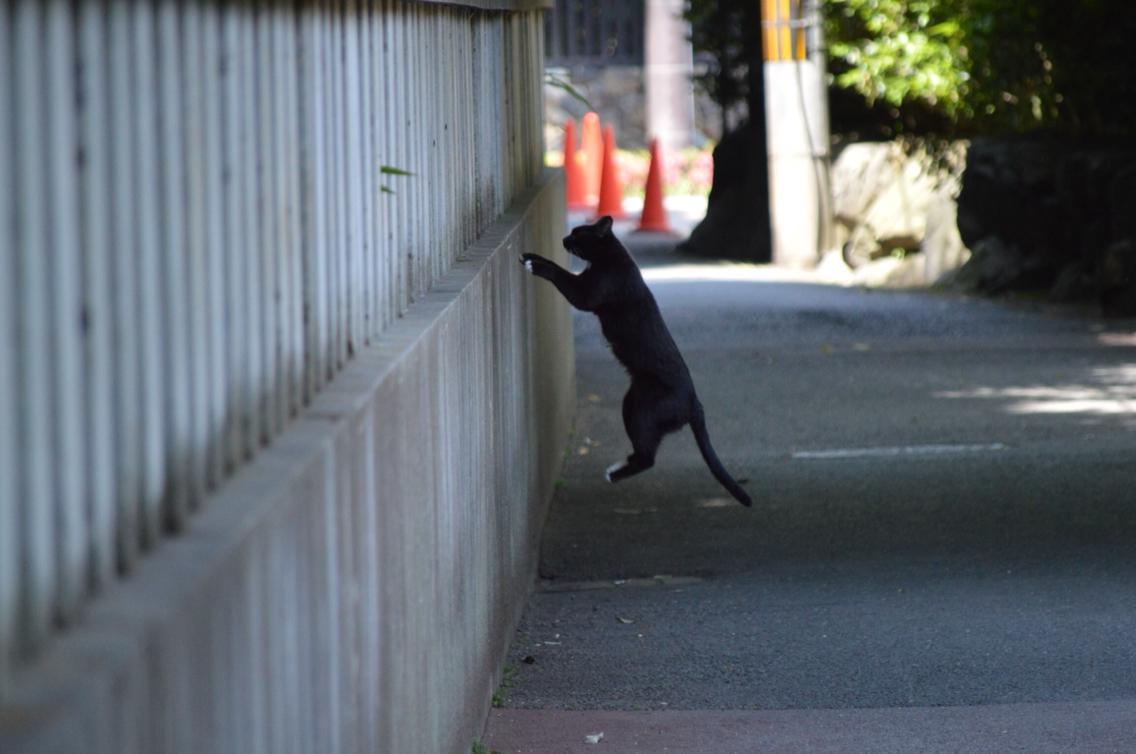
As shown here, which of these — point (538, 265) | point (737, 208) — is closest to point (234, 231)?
point (538, 265)

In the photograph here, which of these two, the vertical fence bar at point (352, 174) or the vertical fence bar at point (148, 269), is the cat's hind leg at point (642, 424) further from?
the vertical fence bar at point (148, 269)

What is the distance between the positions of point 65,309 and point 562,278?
4665 mm

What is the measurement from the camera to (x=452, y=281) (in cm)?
445

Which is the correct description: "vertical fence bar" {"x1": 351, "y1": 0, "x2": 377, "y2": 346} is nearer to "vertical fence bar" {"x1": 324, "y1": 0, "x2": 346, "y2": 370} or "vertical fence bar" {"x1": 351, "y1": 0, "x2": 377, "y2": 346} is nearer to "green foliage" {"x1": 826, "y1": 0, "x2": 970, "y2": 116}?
"vertical fence bar" {"x1": 324, "y1": 0, "x2": 346, "y2": 370}

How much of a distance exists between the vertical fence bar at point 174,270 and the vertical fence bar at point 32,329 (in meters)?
0.35

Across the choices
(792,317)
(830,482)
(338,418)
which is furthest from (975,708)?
(792,317)

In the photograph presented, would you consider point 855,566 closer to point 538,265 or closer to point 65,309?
point 538,265

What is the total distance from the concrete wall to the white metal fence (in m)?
0.06

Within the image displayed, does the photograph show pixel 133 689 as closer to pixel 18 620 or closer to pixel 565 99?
pixel 18 620

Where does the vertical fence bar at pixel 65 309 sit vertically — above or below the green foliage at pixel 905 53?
below

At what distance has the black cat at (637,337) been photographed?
6570 mm

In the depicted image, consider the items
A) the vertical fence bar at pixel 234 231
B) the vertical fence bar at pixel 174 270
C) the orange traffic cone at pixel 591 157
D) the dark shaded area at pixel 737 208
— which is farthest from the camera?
the orange traffic cone at pixel 591 157

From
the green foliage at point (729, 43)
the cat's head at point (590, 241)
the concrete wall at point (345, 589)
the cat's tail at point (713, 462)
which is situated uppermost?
the green foliage at point (729, 43)

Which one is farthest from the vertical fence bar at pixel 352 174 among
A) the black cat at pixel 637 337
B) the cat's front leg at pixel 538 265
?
the black cat at pixel 637 337
